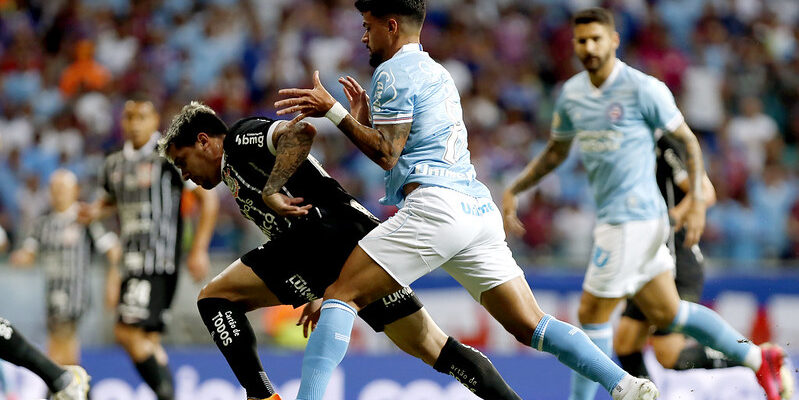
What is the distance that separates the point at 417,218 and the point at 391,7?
99cm

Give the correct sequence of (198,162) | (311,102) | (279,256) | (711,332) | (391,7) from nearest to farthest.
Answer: (311,102) → (391,7) → (279,256) → (198,162) → (711,332)

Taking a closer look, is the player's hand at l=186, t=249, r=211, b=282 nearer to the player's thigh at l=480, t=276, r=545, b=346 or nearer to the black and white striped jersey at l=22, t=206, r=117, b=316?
the black and white striped jersey at l=22, t=206, r=117, b=316

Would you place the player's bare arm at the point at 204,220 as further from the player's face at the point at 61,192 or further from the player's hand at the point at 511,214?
the player's face at the point at 61,192

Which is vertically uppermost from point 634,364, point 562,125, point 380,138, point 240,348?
point 380,138

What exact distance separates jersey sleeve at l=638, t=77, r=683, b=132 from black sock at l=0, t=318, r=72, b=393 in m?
3.72

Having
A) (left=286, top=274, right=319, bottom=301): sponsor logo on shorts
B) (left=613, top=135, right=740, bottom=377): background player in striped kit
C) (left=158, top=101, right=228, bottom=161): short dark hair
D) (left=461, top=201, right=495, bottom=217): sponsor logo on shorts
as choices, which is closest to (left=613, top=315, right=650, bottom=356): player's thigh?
(left=613, top=135, right=740, bottom=377): background player in striped kit

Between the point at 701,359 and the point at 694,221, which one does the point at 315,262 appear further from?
the point at 701,359

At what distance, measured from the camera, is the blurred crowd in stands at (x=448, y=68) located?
1337cm

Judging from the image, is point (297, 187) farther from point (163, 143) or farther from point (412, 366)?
point (412, 366)

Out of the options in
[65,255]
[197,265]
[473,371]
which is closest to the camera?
[473,371]

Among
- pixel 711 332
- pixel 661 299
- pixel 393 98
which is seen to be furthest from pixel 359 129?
pixel 711 332

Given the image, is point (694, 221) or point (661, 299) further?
point (661, 299)

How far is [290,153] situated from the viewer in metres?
4.96

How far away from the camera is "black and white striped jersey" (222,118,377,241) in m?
5.23
